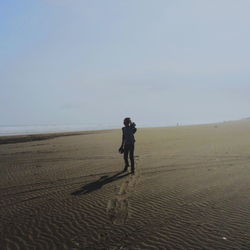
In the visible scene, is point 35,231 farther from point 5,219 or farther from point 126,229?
point 126,229

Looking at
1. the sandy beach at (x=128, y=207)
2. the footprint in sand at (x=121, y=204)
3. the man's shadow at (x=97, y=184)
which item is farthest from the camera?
the man's shadow at (x=97, y=184)

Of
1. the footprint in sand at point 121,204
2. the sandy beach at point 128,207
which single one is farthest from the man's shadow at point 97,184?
the footprint in sand at point 121,204

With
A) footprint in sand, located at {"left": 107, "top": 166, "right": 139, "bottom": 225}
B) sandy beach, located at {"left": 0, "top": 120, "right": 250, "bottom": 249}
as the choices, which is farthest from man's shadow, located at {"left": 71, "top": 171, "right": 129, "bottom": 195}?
footprint in sand, located at {"left": 107, "top": 166, "right": 139, "bottom": 225}

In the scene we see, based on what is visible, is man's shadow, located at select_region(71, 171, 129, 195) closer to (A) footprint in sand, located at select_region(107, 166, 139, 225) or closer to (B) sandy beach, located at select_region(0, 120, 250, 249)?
(B) sandy beach, located at select_region(0, 120, 250, 249)

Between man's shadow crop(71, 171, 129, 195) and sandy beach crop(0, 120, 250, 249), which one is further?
man's shadow crop(71, 171, 129, 195)

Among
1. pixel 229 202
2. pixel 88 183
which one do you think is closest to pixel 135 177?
pixel 88 183

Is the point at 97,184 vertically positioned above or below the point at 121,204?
above

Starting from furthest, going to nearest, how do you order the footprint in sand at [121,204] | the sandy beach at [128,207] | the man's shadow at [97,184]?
the man's shadow at [97,184]
the footprint in sand at [121,204]
the sandy beach at [128,207]

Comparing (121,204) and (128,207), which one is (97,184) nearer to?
(121,204)

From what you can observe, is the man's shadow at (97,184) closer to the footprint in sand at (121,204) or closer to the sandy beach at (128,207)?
the sandy beach at (128,207)

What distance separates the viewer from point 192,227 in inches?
261

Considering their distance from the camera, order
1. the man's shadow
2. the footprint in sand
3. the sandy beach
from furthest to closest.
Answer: the man's shadow
the footprint in sand
the sandy beach

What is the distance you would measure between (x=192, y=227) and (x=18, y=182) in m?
7.67

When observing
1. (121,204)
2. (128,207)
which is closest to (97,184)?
(121,204)
